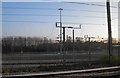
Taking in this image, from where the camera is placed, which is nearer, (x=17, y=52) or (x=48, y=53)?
(x=17, y=52)

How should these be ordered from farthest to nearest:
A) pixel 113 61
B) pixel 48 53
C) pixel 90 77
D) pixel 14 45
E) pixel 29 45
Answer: pixel 48 53
pixel 29 45
pixel 14 45
pixel 113 61
pixel 90 77

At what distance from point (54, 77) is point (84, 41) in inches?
1319

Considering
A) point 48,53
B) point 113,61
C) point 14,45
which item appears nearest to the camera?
point 113,61

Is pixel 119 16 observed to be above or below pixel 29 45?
above

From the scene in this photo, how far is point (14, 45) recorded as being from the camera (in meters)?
43.1

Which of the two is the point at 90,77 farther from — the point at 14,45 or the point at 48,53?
the point at 48,53

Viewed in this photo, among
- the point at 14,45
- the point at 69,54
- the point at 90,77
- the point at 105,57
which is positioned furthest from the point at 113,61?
the point at 14,45

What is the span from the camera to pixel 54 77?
15.5m

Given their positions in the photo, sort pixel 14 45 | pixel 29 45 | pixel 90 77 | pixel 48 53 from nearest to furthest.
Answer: pixel 90 77, pixel 14 45, pixel 29 45, pixel 48 53

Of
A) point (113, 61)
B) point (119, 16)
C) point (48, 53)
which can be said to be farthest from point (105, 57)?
point (48, 53)

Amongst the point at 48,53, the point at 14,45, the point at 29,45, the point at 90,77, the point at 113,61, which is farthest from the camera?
the point at 48,53

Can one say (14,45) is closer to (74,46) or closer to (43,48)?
(43,48)

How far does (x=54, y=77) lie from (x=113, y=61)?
44.8 ft

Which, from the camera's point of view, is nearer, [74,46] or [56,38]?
[56,38]
